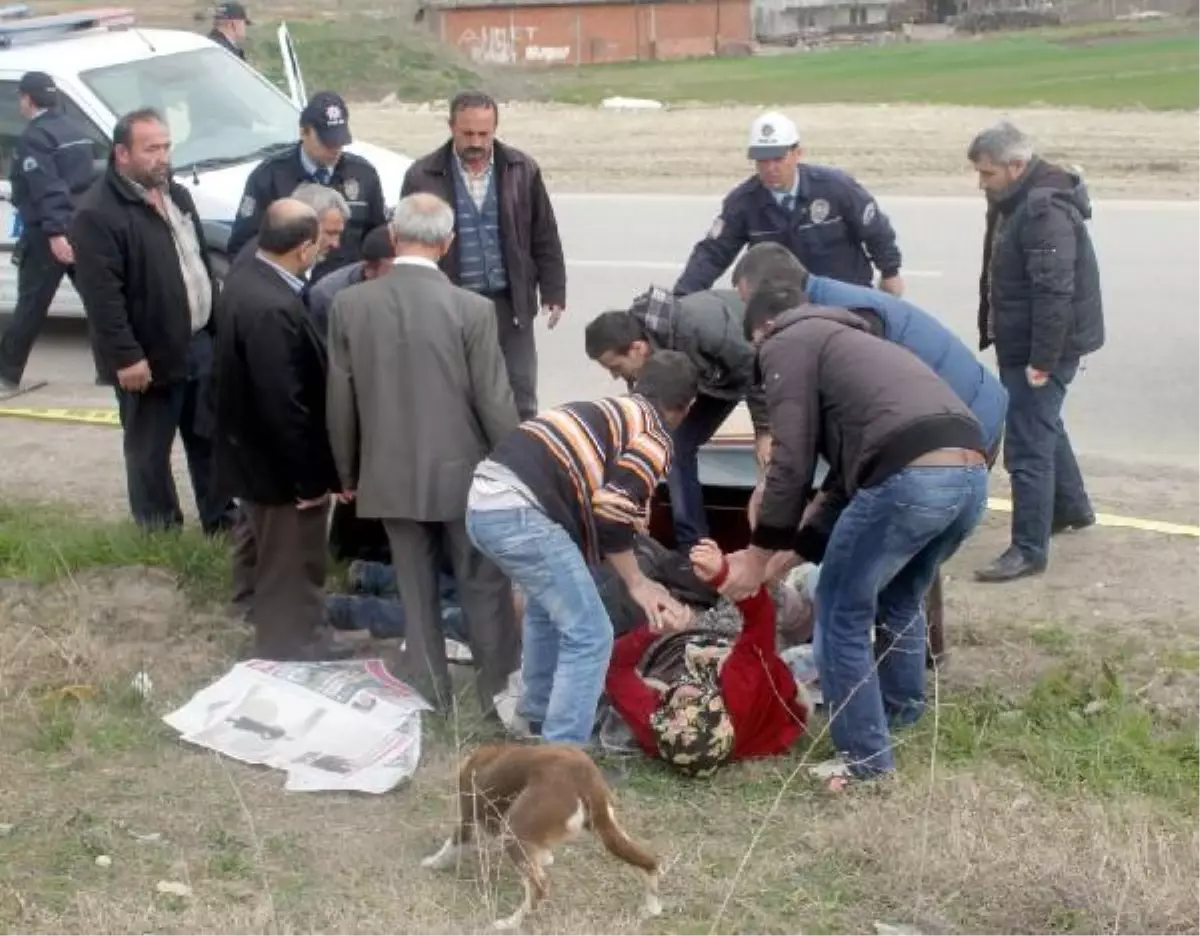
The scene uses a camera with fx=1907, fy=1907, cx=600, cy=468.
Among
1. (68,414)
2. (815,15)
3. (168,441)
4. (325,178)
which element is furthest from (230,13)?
(815,15)

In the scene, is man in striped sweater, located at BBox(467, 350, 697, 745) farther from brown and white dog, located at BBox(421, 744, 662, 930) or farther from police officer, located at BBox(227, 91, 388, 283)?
police officer, located at BBox(227, 91, 388, 283)

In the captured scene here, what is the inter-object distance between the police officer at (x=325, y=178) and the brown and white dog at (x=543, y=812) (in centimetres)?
374

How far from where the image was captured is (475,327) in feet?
19.9

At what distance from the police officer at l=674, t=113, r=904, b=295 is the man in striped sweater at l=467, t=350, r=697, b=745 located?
2308mm

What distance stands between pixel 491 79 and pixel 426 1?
1723 cm

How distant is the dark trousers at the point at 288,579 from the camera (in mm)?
6656

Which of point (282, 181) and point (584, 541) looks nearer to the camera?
point (584, 541)

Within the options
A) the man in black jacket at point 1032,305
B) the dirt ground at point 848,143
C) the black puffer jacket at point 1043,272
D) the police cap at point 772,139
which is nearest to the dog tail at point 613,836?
the man in black jacket at point 1032,305

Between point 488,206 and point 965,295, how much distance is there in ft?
18.5

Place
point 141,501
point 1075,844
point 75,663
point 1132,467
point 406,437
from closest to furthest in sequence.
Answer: point 1075,844 → point 406,437 → point 75,663 → point 141,501 → point 1132,467

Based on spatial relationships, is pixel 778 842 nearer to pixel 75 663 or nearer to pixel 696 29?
pixel 75 663

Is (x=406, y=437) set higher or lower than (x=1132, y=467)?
higher

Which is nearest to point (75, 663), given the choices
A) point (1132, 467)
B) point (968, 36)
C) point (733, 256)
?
point (733, 256)

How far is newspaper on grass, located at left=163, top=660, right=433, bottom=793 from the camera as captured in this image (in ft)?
19.0
